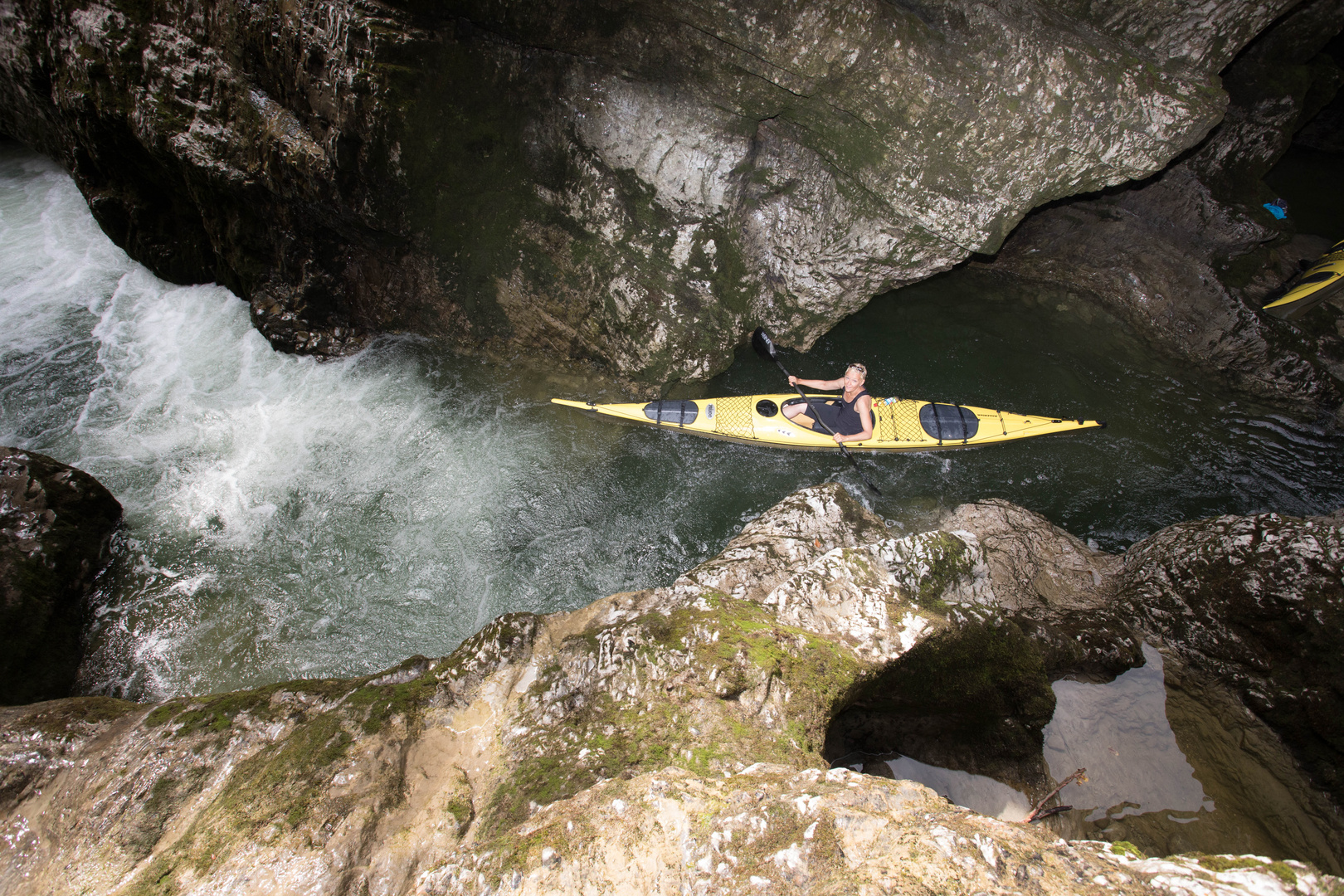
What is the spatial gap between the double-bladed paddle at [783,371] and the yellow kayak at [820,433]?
3.0 inches

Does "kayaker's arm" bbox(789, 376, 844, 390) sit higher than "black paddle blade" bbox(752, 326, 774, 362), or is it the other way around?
"black paddle blade" bbox(752, 326, 774, 362)

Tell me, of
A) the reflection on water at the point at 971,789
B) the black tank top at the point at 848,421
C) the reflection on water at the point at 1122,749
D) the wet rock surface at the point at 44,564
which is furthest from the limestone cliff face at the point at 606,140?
the reflection on water at the point at 971,789

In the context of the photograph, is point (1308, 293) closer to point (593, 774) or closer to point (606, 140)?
point (606, 140)

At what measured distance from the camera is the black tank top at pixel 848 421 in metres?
6.30

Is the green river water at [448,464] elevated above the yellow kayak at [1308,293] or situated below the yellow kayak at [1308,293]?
below

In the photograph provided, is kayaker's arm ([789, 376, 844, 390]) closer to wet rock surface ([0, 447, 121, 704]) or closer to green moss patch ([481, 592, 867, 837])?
green moss patch ([481, 592, 867, 837])

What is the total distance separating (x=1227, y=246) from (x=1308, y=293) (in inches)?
39.8

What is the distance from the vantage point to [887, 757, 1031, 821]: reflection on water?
3.47 meters

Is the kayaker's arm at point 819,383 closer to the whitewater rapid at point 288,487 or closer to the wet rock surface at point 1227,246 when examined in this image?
the whitewater rapid at point 288,487

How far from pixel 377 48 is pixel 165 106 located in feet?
7.62

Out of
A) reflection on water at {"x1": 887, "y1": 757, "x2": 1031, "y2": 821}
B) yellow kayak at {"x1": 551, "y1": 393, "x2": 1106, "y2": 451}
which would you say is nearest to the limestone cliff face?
yellow kayak at {"x1": 551, "y1": 393, "x2": 1106, "y2": 451}

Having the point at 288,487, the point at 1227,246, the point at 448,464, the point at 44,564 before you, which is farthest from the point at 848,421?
the point at 44,564

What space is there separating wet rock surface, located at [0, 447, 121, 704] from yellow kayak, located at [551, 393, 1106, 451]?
412 centimetres

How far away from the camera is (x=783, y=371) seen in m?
6.64
